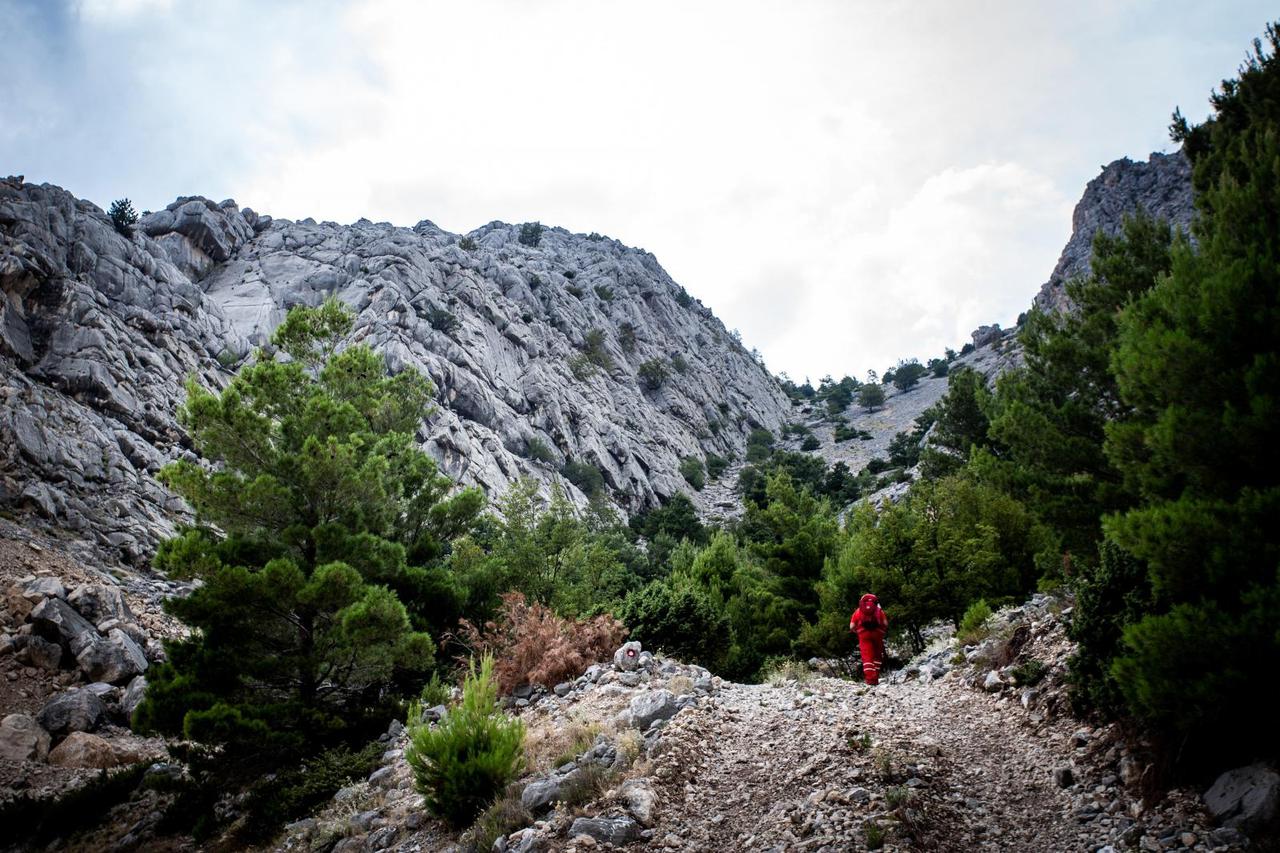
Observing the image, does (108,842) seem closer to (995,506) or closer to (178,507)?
(995,506)

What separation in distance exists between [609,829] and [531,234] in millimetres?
110796

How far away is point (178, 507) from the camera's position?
28141 millimetres

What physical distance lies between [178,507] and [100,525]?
455cm

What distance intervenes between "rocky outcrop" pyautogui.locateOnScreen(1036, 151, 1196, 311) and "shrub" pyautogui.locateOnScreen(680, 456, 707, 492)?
44030 mm

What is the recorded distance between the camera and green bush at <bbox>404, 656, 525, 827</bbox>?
22.0ft

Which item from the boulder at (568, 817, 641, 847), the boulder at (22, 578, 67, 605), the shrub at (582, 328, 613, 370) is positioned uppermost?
the shrub at (582, 328, 613, 370)

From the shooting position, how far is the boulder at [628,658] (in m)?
10.7

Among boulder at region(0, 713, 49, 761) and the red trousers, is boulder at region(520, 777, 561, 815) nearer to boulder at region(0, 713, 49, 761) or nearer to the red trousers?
the red trousers

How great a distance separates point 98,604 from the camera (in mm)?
16547

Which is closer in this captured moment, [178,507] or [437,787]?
[437,787]

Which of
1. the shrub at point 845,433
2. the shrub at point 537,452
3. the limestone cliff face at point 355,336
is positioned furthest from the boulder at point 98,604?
the shrub at point 845,433

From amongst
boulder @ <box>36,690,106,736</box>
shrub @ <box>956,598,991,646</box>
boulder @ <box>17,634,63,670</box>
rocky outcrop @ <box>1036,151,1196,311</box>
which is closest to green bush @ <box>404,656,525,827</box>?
shrub @ <box>956,598,991,646</box>

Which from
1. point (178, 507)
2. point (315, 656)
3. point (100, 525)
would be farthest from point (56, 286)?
point (315, 656)

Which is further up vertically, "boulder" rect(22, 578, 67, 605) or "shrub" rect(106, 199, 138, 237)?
"shrub" rect(106, 199, 138, 237)
